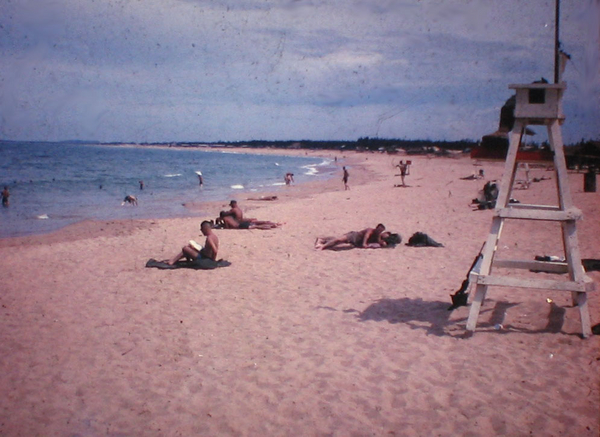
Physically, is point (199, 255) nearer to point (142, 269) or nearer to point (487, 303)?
point (142, 269)

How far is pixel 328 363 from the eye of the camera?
14.5 feet

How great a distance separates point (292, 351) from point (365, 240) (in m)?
5.16

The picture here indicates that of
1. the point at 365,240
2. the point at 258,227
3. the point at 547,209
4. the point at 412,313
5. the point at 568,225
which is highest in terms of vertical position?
the point at 547,209

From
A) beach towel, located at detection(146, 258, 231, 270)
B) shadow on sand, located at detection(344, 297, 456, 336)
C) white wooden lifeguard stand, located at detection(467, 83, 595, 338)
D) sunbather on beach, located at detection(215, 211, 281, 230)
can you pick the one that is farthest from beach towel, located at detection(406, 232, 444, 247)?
white wooden lifeguard stand, located at detection(467, 83, 595, 338)

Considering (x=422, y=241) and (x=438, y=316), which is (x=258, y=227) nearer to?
(x=422, y=241)

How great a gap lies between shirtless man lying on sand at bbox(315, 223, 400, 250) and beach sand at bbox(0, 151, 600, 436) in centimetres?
61

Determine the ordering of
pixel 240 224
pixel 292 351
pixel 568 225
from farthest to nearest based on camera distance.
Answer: pixel 240 224
pixel 292 351
pixel 568 225

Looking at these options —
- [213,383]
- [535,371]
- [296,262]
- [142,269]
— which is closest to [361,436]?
[213,383]

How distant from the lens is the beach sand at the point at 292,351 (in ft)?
11.6

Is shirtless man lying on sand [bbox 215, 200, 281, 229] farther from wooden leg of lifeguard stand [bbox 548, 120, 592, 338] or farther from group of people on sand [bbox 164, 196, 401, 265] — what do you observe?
wooden leg of lifeguard stand [bbox 548, 120, 592, 338]

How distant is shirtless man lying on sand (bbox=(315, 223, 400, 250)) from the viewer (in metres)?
9.52

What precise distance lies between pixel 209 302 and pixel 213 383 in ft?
7.77

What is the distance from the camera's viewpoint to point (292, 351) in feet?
15.5

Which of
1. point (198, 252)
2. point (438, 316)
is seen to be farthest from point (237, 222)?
point (438, 316)
